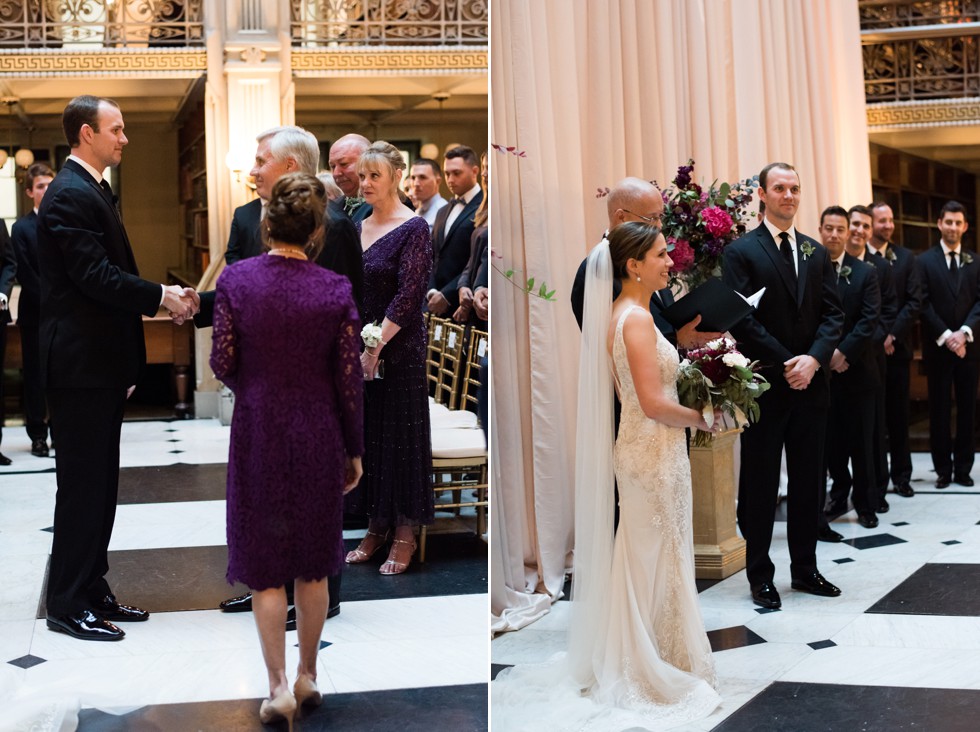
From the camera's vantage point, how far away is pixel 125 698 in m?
3.12

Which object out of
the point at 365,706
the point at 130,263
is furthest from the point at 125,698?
the point at 130,263

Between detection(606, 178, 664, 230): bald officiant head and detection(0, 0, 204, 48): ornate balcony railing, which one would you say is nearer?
detection(606, 178, 664, 230): bald officiant head

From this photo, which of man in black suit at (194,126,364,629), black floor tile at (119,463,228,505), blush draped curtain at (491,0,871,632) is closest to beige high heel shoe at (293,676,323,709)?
man in black suit at (194,126,364,629)

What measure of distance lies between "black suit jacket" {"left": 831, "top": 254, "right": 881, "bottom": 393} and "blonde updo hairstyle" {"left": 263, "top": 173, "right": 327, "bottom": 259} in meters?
3.40

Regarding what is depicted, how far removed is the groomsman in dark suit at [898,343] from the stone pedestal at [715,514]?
233 cm

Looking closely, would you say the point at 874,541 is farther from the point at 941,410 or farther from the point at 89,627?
the point at 89,627

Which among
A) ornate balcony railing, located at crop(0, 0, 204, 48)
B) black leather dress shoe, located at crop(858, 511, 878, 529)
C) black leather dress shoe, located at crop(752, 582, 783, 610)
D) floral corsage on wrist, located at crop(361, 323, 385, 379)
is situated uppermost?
ornate balcony railing, located at crop(0, 0, 204, 48)

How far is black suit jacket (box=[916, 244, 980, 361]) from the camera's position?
760 centimetres

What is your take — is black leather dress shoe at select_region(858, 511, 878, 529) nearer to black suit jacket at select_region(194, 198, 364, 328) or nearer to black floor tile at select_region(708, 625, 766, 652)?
black floor tile at select_region(708, 625, 766, 652)

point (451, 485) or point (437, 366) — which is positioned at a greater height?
point (437, 366)

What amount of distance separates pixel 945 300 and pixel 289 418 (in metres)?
5.95

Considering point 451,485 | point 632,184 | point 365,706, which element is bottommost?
point 365,706

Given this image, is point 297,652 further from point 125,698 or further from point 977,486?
point 977,486

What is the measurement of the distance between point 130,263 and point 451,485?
3.92 ft
